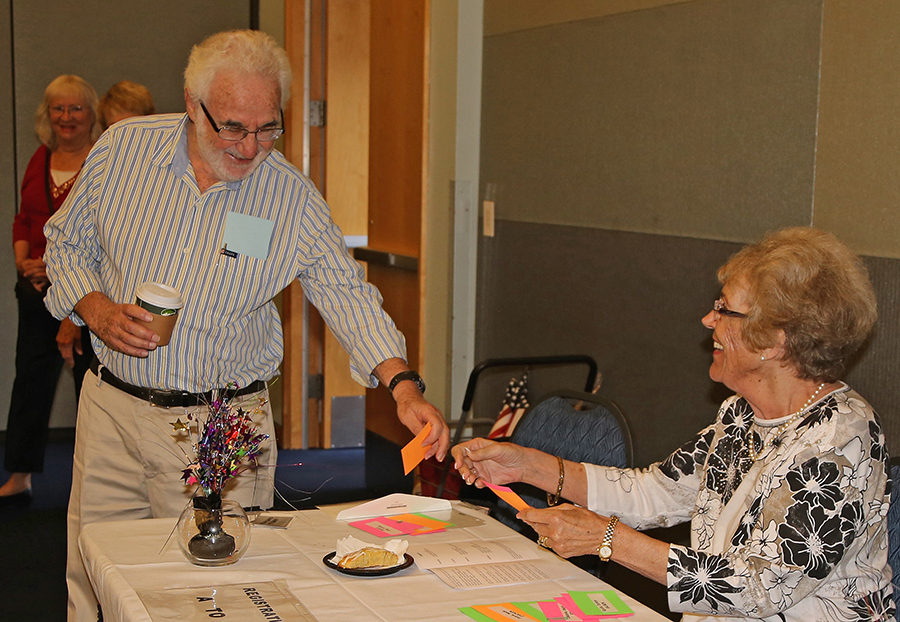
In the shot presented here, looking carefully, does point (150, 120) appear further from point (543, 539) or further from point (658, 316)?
point (658, 316)

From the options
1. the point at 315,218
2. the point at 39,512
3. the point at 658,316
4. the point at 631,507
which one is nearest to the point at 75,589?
the point at 315,218

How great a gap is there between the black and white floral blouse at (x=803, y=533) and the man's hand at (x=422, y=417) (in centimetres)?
57

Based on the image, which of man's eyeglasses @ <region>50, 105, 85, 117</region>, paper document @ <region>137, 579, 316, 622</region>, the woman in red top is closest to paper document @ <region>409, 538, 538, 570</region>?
paper document @ <region>137, 579, 316, 622</region>

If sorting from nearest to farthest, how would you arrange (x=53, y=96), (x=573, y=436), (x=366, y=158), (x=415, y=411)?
(x=415, y=411) < (x=573, y=436) < (x=53, y=96) < (x=366, y=158)

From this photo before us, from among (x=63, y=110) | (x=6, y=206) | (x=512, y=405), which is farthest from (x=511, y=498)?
(x=6, y=206)

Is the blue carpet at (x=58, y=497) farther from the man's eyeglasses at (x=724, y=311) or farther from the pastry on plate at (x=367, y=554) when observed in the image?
the man's eyeglasses at (x=724, y=311)

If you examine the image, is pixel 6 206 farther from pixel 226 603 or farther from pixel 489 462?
pixel 226 603

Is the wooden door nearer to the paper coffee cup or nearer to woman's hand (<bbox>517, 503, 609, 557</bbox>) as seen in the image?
the paper coffee cup

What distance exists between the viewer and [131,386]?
7.86 feet

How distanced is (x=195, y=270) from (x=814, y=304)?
1.48 metres

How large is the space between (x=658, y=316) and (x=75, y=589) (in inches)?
86.6

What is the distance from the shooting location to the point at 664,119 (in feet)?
11.5

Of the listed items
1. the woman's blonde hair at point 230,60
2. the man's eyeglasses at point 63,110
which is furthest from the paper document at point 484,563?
the man's eyeglasses at point 63,110

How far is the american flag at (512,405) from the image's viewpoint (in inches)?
163
